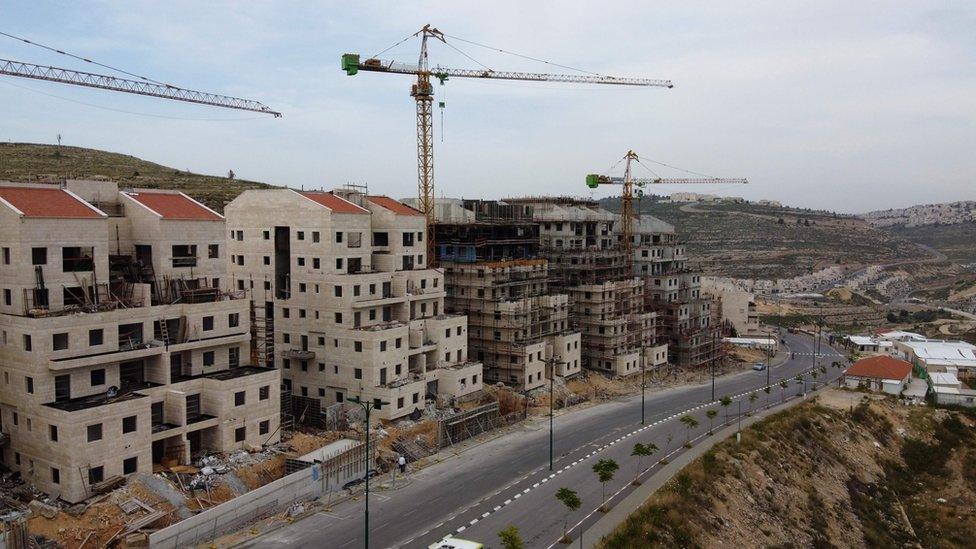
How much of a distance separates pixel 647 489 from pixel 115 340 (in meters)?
38.9

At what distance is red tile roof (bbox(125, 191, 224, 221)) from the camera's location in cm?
5794

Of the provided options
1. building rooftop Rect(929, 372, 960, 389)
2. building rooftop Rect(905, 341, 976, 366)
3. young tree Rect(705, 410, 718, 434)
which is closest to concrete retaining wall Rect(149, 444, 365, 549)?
young tree Rect(705, 410, 718, 434)

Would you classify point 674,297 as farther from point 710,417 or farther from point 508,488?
point 508,488

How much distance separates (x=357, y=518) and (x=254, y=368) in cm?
1806

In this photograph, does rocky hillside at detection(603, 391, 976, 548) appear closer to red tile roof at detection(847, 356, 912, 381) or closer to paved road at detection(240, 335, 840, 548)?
paved road at detection(240, 335, 840, 548)

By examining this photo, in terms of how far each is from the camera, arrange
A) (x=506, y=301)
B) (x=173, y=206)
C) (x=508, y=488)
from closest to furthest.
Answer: (x=508, y=488) → (x=173, y=206) → (x=506, y=301)

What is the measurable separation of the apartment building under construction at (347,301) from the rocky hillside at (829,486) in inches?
1040

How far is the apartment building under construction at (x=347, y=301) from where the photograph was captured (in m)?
67.1

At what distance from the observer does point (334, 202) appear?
73.0 meters

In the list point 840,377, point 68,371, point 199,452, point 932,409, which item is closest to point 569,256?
point 840,377

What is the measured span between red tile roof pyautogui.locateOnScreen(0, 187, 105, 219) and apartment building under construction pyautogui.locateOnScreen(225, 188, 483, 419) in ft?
61.6

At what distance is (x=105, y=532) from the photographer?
41281 mm

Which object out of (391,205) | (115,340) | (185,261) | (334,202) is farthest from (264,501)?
(391,205)

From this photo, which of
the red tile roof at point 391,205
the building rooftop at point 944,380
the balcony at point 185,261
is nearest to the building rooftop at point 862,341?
the building rooftop at point 944,380
